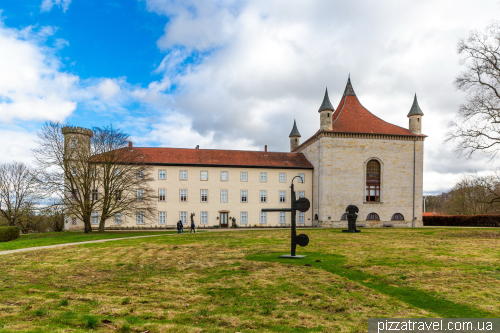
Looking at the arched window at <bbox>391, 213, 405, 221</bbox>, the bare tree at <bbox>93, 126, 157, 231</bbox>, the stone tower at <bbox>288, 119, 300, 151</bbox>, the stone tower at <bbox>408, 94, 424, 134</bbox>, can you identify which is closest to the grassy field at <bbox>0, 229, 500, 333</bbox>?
the bare tree at <bbox>93, 126, 157, 231</bbox>

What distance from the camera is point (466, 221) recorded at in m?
46.9

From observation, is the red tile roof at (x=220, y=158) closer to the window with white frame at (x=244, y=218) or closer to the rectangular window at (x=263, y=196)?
the rectangular window at (x=263, y=196)

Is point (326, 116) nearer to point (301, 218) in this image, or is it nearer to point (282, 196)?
point (282, 196)

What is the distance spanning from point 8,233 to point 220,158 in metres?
24.0

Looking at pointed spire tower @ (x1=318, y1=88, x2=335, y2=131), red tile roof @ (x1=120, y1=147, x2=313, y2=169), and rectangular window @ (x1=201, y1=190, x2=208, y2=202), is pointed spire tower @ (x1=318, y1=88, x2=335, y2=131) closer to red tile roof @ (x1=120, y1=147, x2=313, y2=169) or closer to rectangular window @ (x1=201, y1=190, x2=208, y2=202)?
red tile roof @ (x1=120, y1=147, x2=313, y2=169)

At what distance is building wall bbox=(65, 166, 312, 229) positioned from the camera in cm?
4031

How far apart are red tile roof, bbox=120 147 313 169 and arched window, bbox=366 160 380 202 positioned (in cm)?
792

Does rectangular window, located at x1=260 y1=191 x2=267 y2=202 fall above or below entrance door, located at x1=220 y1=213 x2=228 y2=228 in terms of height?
above

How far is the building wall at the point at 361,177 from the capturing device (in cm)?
4119

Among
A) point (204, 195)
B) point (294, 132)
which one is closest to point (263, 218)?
point (204, 195)

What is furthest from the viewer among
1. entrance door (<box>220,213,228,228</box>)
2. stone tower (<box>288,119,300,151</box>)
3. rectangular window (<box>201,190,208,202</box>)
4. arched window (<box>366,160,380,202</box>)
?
stone tower (<box>288,119,300,151</box>)

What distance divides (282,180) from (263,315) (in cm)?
3666

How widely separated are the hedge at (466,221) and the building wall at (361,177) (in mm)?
9229

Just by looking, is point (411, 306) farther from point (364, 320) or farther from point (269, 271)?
point (269, 271)
